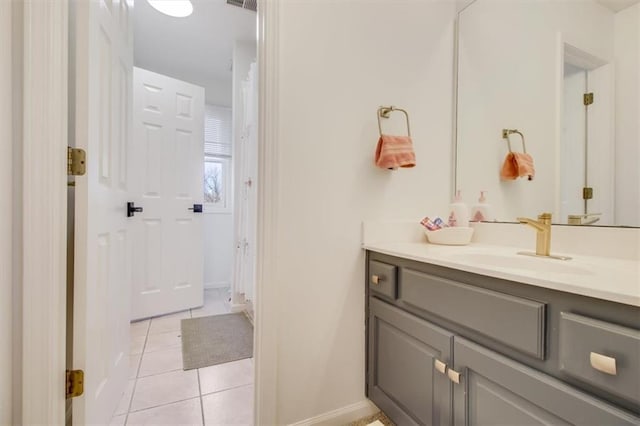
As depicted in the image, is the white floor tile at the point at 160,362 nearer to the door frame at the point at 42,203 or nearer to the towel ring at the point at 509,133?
the door frame at the point at 42,203

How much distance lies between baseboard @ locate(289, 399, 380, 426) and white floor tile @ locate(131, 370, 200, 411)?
66 centimetres

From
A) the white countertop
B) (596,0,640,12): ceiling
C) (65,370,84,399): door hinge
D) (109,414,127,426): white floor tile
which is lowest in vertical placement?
(109,414,127,426): white floor tile

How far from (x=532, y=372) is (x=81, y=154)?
4.75 ft

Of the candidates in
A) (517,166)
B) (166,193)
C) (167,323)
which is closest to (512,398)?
(517,166)

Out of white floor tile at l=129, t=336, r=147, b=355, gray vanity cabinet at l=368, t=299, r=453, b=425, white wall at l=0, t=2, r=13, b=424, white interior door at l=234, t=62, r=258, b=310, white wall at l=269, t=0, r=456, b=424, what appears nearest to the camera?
white wall at l=0, t=2, r=13, b=424

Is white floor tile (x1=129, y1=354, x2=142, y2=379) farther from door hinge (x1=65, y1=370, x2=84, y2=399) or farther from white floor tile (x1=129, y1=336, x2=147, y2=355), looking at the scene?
door hinge (x1=65, y1=370, x2=84, y2=399)

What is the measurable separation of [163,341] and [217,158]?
2.27 meters

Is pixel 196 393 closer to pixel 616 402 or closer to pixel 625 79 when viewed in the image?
pixel 616 402

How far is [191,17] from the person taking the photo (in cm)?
222

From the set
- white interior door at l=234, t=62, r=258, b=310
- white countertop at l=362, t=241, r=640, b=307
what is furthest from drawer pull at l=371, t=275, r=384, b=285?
white interior door at l=234, t=62, r=258, b=310

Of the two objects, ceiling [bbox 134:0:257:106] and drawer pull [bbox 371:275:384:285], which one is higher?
A: ceiling [bbox 134:0:257:106]

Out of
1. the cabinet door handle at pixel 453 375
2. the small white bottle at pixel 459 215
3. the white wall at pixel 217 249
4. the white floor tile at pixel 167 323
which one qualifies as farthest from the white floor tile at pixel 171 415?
the white wall at pixel 217 249

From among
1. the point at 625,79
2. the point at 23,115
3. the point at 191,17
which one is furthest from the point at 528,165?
the point at 191,17

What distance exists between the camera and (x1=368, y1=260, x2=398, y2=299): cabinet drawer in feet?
3.66
